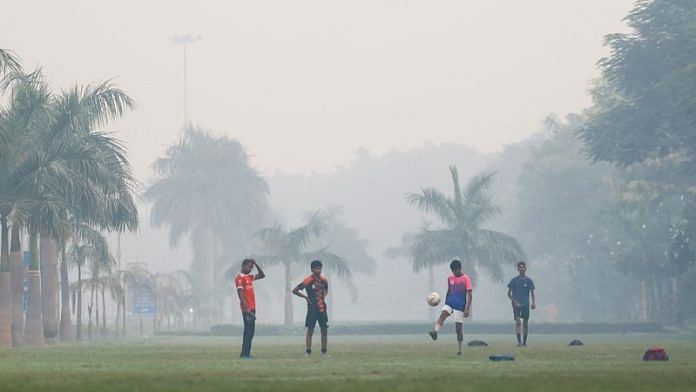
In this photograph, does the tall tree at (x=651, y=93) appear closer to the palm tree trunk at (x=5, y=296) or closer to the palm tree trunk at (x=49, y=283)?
the palm tree trunk at (x=49, y=283)

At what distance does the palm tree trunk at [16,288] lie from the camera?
1960 inches

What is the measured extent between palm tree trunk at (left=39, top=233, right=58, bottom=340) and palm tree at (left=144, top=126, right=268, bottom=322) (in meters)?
77.6

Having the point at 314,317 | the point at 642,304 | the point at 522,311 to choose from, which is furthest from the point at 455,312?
the point at 642,304

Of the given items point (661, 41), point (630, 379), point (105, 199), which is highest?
point (661, 41)

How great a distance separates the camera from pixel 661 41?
7512 centimetres

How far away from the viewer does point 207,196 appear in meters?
138

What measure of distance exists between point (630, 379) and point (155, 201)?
117 metres

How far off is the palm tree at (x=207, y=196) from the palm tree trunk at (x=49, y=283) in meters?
77.6

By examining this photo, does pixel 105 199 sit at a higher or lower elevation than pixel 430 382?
higher

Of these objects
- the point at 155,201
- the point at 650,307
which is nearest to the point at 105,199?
the point at 650,307

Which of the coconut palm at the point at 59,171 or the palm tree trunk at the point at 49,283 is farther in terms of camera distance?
the palm tree trunk at the point at 49,283

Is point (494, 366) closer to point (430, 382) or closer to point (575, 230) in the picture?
point (430, 382)

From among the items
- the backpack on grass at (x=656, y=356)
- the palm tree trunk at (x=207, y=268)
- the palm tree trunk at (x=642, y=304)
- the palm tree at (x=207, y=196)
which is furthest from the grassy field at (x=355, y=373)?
the palm tree at (x=207, y=196)

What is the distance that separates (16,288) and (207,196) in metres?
87.5
